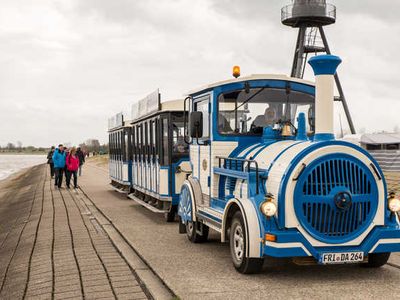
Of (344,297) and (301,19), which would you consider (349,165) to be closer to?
(344,297)

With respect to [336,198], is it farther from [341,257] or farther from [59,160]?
[59,160]

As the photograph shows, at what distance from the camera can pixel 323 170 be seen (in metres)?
6.86

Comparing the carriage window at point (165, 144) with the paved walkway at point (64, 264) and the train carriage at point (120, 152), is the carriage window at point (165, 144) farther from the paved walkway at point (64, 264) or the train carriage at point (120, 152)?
the train carriage at point (120, 152)

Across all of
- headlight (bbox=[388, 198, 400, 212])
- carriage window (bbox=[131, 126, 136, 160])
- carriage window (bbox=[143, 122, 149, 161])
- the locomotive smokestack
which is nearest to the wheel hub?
the locomotive smokestack

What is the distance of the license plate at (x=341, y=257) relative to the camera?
6.81m

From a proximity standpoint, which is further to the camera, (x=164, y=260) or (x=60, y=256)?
(x=60, y=256)

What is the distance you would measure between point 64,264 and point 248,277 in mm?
2588

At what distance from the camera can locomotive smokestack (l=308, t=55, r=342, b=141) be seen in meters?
7.15

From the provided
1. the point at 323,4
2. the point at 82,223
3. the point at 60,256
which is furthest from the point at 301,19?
the point at 60,256

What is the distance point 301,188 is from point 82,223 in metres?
6.78

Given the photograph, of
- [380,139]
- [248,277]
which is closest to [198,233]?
[248,277]

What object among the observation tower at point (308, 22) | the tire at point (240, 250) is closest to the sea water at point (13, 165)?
the observation tower at point (308, 22)

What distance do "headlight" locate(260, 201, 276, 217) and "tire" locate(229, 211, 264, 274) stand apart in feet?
1.47

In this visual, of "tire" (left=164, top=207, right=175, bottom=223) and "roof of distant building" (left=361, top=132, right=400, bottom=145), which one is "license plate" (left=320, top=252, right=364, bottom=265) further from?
"roof of distant building" (left=361, top=132, right=400, bottom=145)
